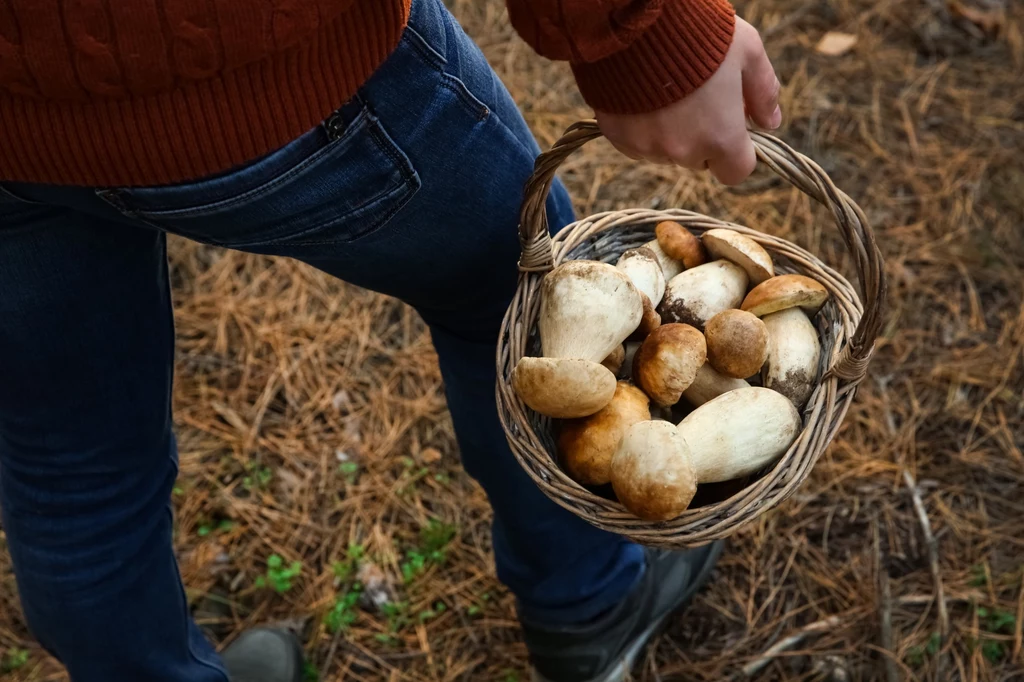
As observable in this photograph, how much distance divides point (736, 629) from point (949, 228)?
107 centimetres

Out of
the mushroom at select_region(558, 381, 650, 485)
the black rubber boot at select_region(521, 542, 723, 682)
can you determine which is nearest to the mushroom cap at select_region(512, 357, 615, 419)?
the mushroom at select_region(558, 381, 650, 485)

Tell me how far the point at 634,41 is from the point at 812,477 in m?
1.11

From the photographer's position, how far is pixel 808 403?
0.94m

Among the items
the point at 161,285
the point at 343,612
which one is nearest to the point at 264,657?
the point at 343,612

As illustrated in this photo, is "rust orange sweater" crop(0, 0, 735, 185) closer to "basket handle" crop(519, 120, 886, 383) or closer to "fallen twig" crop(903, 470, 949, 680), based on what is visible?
"basket handle" crop(519, 120, 886, 383)

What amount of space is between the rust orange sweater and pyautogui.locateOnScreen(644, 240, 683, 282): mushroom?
421 millimetres

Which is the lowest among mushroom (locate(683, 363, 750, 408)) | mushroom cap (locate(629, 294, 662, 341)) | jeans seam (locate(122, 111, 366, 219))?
mushroom (locate(683, 363, 750, 408))

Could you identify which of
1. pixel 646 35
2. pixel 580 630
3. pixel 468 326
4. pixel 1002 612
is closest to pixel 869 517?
pixel 1002 612

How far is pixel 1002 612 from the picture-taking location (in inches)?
52.3

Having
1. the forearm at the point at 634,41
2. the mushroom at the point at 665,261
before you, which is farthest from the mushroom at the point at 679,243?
the forearm at the point at 634,41

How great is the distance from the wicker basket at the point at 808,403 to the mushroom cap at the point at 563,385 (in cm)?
4

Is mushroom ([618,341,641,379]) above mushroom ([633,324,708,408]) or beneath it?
beneath

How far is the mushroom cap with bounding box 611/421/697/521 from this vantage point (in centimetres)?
80

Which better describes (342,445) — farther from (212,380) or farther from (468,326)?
(468,326)
